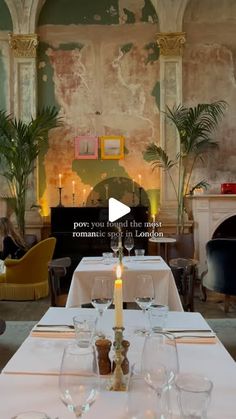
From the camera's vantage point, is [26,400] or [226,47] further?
[226,47]

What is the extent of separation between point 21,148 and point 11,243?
1776 millimetres

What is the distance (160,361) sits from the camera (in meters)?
1.20

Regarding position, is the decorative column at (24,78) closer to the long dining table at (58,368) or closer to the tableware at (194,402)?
the long dining table at (58,368)

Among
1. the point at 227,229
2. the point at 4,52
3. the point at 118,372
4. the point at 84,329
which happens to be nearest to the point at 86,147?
the point at 4,52

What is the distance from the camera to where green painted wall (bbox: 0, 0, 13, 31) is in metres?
7.69

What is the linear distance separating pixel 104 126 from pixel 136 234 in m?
2.10

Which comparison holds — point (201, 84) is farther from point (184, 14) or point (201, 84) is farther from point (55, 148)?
point (55, 148)

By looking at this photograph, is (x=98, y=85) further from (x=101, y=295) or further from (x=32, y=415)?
(x=32, y=415)

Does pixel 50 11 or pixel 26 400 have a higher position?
pixel 50 11

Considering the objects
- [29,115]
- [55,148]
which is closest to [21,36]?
[29,115]

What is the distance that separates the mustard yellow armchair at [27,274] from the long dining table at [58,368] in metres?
3.69

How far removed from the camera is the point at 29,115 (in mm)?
7570

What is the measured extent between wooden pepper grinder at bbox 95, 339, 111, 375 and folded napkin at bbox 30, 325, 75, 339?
0.44 meters

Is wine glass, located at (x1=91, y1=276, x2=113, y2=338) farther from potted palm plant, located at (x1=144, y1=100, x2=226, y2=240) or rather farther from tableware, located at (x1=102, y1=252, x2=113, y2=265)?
potted palm plant, located at (x1=144, y1=100, x2=226, y2=240)
